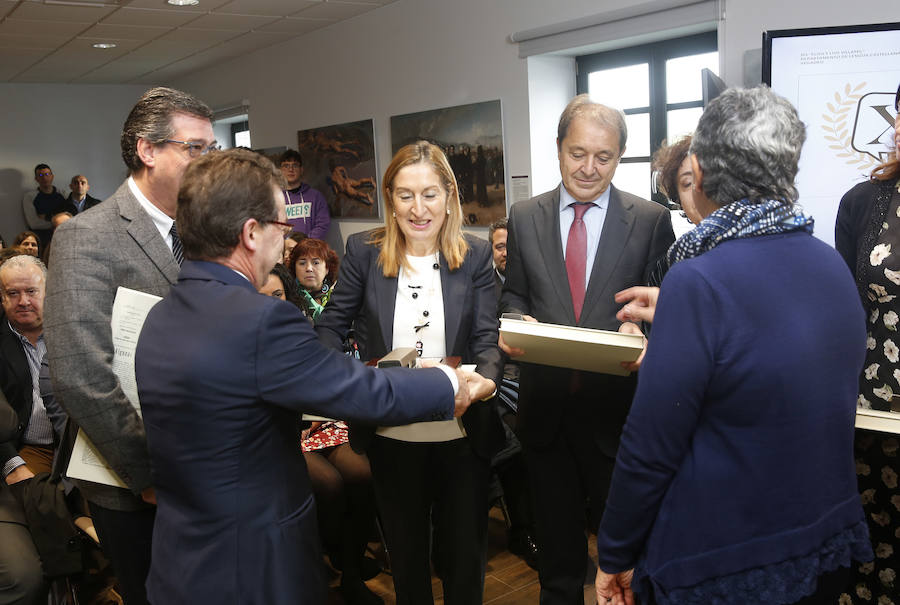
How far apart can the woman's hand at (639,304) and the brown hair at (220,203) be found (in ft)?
3.26

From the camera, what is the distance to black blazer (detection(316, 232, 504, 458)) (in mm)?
2248

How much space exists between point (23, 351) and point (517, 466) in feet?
7.58

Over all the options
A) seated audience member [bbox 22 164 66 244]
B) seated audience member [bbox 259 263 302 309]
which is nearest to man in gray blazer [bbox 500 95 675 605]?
seated audience member [bbox 259 263 302 309]

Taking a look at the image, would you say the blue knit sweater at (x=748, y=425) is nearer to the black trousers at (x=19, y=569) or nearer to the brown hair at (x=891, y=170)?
the brown hair at (x=891, y=170)

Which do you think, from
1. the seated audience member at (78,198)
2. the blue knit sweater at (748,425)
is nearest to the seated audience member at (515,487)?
the blue knit sweater at (748,425)

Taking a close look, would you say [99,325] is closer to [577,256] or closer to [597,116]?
[577,256]

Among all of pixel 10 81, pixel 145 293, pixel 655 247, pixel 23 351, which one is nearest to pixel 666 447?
pixel 655 247

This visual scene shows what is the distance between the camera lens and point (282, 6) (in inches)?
269

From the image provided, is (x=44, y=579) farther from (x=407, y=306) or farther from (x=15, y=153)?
(x=15, y=153)

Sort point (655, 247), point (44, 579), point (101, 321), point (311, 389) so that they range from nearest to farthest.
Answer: point (311, 389) < point (101, 321) < point (655, 247) < point (44, 579)

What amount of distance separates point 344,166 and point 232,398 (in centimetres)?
678

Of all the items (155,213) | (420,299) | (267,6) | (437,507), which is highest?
(267,6)

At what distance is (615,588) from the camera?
159 cm

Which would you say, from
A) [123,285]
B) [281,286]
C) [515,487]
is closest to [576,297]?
[123,285]
